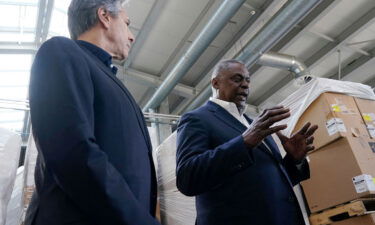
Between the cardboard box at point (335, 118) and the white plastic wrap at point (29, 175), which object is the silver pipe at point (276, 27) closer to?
the cardboard box at point (335, 118)

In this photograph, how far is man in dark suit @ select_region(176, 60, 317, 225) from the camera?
1.09 metres

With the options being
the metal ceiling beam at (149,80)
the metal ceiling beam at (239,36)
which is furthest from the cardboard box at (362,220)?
the metal ceiling beam at (149,80)

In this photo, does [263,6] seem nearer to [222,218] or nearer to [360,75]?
[360,75]

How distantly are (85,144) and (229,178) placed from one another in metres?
0.73

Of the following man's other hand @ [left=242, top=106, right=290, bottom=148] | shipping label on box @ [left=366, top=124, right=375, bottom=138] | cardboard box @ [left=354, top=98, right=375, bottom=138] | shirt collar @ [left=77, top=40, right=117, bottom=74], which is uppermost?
cardboard box @ [left=354, top=98, right=375, bottom=138]

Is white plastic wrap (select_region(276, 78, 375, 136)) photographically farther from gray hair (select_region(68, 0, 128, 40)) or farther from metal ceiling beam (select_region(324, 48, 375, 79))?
metal ceiling beam (select_region(324, 48, 375, 79))

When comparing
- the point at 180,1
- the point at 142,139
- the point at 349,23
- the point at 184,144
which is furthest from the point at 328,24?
the point at 142,139

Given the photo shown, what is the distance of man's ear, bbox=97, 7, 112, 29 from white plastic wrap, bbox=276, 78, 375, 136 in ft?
6.40

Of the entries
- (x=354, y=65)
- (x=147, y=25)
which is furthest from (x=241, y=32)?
(x=354, y=65)

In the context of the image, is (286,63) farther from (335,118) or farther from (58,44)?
(58,44)

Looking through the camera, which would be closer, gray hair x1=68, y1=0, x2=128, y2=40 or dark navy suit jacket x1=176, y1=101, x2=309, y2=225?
gray hair x1=68, y1=0, x2=128, y2=40

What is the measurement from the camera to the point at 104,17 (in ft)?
3.24

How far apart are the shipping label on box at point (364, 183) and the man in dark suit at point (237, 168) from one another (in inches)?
34.4

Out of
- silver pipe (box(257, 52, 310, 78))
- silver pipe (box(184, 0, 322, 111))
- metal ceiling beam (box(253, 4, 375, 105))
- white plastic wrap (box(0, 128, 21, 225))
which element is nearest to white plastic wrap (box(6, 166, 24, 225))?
white plastic wrap (box(0, 128, 21, 225))
